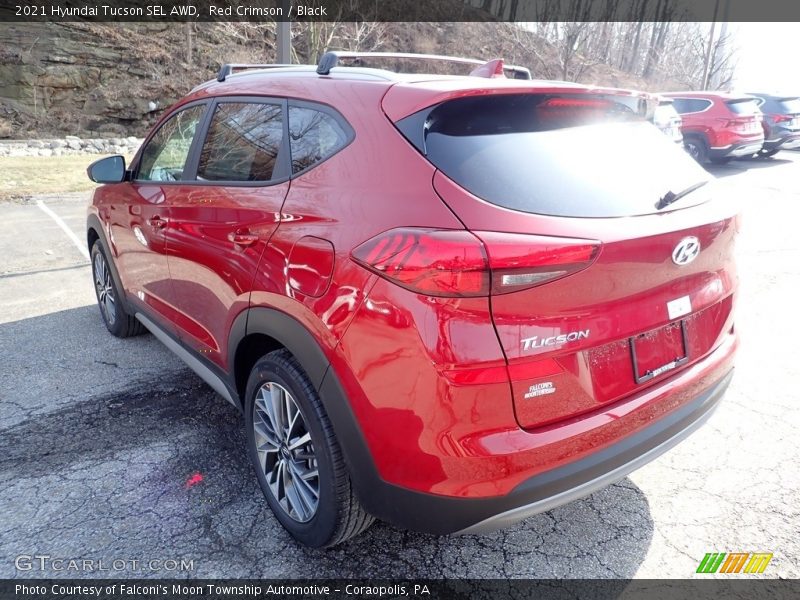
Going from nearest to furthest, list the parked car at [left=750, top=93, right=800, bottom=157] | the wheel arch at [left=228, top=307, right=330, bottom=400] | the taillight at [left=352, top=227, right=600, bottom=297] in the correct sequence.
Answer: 1. the taillight at [left=352, top=227, right=600, bottom=297]
2. the wheel arch at [left=228, top=307, right=330, bottom=400]
3. the parked car at [left=750, top=93, right=800, bottom=157]

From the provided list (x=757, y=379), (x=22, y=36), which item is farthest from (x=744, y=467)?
(x=22, y=36)

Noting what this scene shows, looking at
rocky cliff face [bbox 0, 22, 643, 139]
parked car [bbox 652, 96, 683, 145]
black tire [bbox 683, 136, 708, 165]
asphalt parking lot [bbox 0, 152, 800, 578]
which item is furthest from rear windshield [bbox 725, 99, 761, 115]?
asphalt parking lot [bbox 0, 152, 800, 578]

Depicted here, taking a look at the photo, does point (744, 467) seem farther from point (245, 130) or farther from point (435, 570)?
point (245, 130)

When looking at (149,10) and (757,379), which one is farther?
(149,10)

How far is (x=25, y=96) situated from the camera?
19656 mm

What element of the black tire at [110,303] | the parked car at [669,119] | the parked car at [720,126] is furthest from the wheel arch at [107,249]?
the parked car at [720,126]

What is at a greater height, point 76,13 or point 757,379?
point 76,13

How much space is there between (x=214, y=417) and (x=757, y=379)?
3505mm

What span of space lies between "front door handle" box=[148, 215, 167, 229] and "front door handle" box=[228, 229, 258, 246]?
84 cm

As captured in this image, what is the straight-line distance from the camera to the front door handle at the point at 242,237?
2.35 meters

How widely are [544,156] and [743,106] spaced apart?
1497 centimetres

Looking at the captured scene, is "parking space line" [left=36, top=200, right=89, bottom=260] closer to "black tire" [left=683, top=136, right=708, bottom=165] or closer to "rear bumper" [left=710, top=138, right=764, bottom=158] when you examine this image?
"black tire" [left=683, top=136, right=708, bottom=165]

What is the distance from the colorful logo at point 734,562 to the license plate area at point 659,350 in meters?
0.84

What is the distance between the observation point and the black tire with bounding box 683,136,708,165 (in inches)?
552
